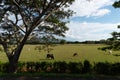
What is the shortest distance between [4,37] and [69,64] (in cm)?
758

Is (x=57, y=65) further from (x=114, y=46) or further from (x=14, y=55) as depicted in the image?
(x=114, y=46)

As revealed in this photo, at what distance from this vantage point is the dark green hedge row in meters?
29.4

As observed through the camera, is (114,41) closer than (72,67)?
Yes

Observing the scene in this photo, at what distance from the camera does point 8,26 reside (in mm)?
29078

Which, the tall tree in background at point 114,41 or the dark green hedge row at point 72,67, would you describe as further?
the dark green hedge row at point 72,67

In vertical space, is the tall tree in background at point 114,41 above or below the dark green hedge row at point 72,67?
above

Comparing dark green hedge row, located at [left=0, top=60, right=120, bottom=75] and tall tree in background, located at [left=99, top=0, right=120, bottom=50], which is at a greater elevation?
tall tree in background, located at [left=99, top=0, right=120, bottom=50]

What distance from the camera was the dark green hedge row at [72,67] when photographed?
29.4 meters

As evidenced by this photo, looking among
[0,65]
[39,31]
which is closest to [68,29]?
[39,31]

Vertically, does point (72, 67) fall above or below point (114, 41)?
below

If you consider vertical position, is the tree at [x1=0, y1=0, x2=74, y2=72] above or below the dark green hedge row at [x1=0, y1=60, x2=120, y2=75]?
above

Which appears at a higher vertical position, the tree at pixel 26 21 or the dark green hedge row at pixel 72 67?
the tree at pixel 26 21

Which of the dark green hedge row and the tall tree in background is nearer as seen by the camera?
the tall tree in background

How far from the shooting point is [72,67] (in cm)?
3120
